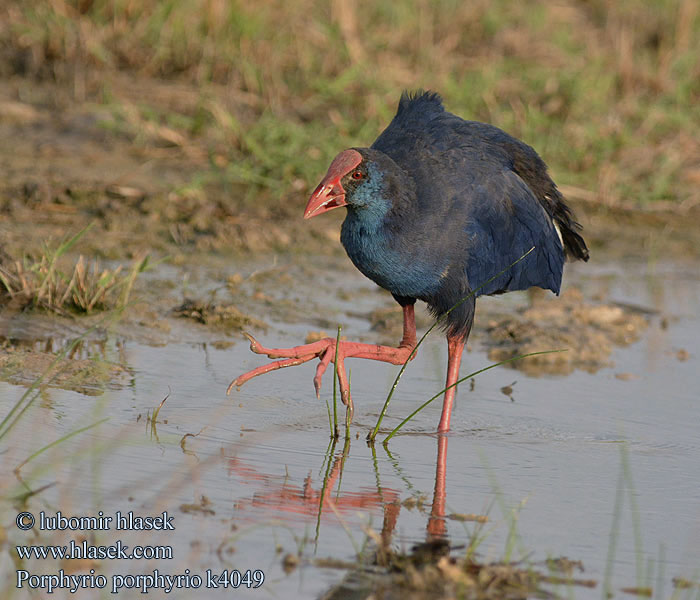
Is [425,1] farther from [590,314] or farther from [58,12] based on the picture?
[590,314]

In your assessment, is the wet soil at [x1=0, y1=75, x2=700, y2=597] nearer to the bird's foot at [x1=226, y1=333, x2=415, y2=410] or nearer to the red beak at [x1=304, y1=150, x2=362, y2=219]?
the bird's foot at [x1=226, y1=333, x2=415, y2=410]

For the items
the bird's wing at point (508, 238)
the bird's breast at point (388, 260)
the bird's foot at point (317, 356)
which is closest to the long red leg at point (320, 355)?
the bird's foot at point (317, 356)

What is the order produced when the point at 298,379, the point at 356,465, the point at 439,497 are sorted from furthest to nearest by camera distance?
the point at 298,379
the point at 356,465
the point at 439,497

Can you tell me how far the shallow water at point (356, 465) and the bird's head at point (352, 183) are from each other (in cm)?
79

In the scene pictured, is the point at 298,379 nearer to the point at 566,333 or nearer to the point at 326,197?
the point at 326,197

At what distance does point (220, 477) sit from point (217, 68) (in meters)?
5.09

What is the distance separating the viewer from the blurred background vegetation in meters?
7.27

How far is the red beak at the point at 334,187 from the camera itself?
4172mm

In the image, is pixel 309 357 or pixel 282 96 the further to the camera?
pixel 282 96

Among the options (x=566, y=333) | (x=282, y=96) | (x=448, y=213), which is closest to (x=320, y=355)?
(x=448, y=213)

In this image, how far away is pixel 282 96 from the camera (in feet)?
26.9

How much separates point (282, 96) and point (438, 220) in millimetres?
4031

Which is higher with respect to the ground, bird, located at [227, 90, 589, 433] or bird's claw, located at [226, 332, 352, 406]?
bird, located at [227, 90, 589, 433]

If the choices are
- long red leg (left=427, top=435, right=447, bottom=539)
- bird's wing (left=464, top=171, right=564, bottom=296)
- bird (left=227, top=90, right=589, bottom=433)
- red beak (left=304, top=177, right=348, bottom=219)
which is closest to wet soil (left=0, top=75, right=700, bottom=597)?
long red leg (left=427, top=435, right=447, bottom=539)
